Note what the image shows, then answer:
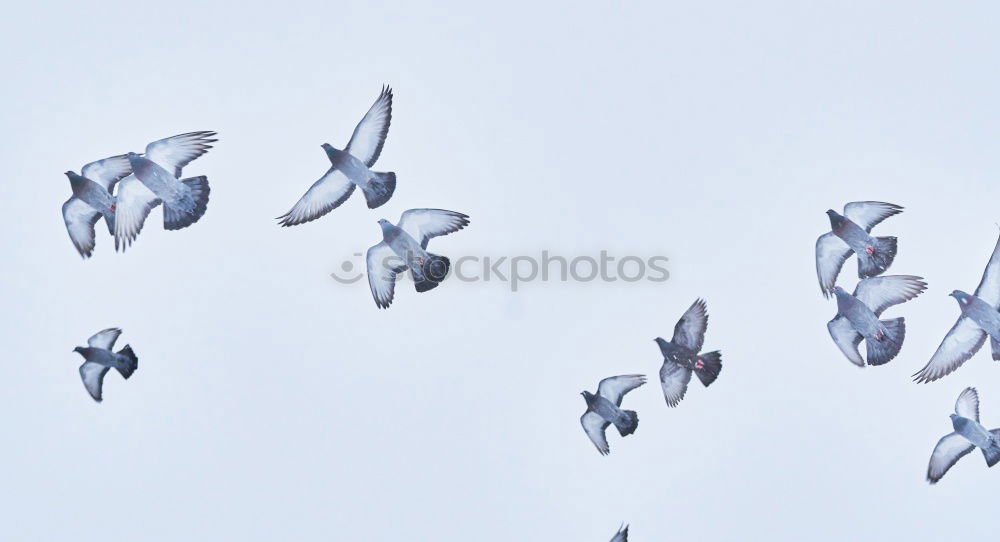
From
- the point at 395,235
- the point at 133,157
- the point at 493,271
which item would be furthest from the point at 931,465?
the point at 133,157

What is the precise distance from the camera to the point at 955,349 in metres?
26.5

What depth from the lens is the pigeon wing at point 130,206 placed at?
84.9 feet

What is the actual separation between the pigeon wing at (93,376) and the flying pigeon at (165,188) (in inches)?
124

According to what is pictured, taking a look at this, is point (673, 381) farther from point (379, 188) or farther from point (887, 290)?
point (379, 188)

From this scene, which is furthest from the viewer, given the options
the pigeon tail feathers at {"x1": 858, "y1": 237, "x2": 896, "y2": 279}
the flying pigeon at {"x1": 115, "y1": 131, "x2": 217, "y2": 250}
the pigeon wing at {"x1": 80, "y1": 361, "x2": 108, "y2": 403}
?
the pigeon wing at {"x1": 80, "y1": 361, "x2": 108, "y2": 403}

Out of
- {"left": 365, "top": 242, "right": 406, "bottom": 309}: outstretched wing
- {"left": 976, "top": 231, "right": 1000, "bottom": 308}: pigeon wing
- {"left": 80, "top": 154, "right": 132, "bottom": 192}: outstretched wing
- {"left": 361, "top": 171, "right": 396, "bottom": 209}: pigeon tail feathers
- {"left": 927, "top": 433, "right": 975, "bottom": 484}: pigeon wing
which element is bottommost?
{"left": 927, "top": 433, "right": 975, "bottom": 484}: pigeon wing

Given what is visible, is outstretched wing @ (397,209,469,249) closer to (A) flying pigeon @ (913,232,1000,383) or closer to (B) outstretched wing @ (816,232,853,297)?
(B) outstretched wing @ (816,232,853,297)

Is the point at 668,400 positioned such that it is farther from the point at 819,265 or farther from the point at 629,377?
the point at 819,265

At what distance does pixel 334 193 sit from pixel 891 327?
40.7 feet

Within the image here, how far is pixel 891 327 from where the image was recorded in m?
26.1

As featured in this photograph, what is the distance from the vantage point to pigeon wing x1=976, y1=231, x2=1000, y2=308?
25.5 meters

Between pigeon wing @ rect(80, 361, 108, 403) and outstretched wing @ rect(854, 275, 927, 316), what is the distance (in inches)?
672

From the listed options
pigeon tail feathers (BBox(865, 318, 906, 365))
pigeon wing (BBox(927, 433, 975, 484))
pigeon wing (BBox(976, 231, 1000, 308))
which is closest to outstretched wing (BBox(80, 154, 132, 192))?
pigeon tail feathers (BBox(865, 318, 906, 365))

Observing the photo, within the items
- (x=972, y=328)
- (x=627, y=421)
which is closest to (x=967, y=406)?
(x=972, y=328)
